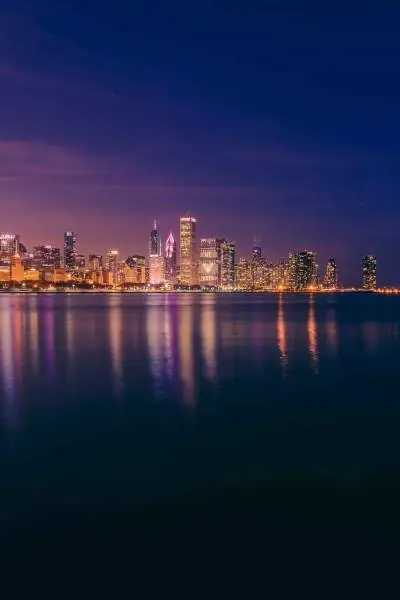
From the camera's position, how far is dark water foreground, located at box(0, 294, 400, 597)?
6.66 metres

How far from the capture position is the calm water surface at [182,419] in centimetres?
953

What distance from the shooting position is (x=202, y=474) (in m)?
9.64

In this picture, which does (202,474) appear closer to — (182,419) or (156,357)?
(182,419)

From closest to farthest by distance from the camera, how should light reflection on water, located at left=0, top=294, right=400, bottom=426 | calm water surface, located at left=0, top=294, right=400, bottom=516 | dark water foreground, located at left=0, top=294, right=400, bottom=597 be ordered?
dark water foreground, located at left=0, top=294, right=400, bottom=597, calm water surface, located at left=0, top=294, right=400, bottom=516, light reflection on water, located at left=0, top=294, right=400, bottom=426

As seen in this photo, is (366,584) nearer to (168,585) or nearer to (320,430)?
(168,585)

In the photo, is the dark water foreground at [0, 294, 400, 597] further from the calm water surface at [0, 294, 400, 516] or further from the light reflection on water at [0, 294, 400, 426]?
the light reflection on water at [0, 294, 400, 426]

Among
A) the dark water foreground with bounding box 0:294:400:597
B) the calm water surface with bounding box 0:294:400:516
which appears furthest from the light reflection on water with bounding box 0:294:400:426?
the dark water foreground with bounding box 0:294:400:597

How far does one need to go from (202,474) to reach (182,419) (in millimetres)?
4425

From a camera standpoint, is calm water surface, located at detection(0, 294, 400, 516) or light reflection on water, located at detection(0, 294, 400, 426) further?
light reflection on water, located at detection(0, 294, 400, 426)

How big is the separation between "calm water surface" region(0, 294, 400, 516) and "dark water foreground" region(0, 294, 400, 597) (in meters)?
0.05

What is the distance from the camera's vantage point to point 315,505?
8133 mm

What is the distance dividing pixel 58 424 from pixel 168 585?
7.98 metres

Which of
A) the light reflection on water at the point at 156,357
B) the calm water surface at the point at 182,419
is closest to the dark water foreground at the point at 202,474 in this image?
the calm water surface at the point at 182,419

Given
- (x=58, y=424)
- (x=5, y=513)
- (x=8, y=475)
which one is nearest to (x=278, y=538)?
(x=5, y=513)
